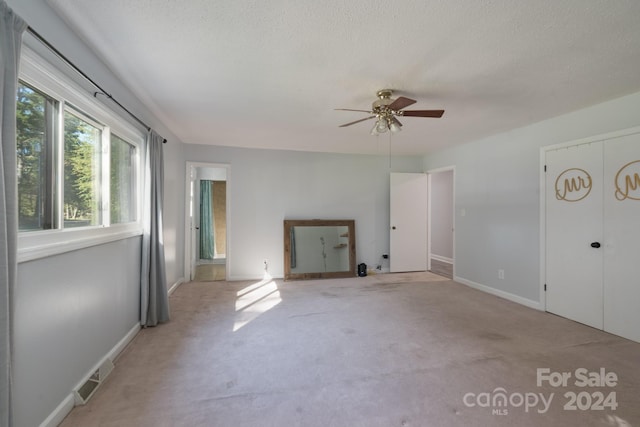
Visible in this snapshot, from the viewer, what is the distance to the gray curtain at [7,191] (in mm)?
1101

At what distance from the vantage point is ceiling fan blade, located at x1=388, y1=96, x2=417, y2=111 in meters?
2.27

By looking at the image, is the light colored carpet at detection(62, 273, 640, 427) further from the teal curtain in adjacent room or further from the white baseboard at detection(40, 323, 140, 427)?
the teal curtain in adjacent room

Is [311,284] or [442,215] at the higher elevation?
[442,215]

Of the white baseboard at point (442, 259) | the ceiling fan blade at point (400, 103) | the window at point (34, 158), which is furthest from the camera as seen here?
the white baseboard at point (442, 259)

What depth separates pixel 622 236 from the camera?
2697 mm

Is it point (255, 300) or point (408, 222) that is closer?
point (255, 300)

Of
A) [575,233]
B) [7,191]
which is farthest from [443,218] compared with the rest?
[7,191]

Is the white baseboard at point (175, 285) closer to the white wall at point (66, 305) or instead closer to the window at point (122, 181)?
the white wall at point (66, 305)

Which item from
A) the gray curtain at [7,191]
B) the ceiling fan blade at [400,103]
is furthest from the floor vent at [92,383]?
the ceiling fan blade at [400,103]

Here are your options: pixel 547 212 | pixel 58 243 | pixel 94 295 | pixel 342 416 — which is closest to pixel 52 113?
pixel 58 243

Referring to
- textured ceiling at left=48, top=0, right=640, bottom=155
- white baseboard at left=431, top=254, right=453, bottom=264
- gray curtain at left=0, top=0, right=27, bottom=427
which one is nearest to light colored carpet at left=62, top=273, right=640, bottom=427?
gray curtain at left=0, top=0, right=27, bottom=427

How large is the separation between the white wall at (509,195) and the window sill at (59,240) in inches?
183

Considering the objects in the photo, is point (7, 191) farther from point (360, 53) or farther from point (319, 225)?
point (319, 225)

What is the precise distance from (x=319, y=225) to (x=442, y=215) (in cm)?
361
